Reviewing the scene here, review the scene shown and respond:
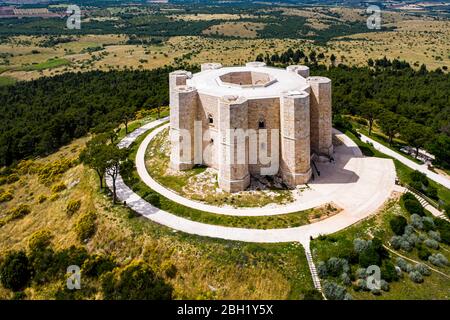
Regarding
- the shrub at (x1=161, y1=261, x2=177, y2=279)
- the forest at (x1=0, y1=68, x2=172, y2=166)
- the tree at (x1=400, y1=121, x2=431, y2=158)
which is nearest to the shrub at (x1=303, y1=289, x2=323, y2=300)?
the shrub at (x1=161, y1=261, x2=177, y2=279)

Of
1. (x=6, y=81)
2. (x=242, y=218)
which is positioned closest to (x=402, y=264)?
(x=242, y=218)

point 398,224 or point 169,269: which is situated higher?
point 398,224

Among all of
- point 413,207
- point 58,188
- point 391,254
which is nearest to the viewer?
point 391,254

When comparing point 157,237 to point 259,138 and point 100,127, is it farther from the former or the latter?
point 100,127

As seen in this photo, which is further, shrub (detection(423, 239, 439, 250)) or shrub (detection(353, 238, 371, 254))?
shrub (detection(423, 239, 439, 250))

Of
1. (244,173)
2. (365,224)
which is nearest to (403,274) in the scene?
(365,224)

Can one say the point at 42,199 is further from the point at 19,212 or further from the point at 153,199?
the point at 153,199

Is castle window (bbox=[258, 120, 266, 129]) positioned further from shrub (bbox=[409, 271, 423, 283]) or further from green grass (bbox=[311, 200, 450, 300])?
shrub (bbox=[409, 271, 423, 283])
